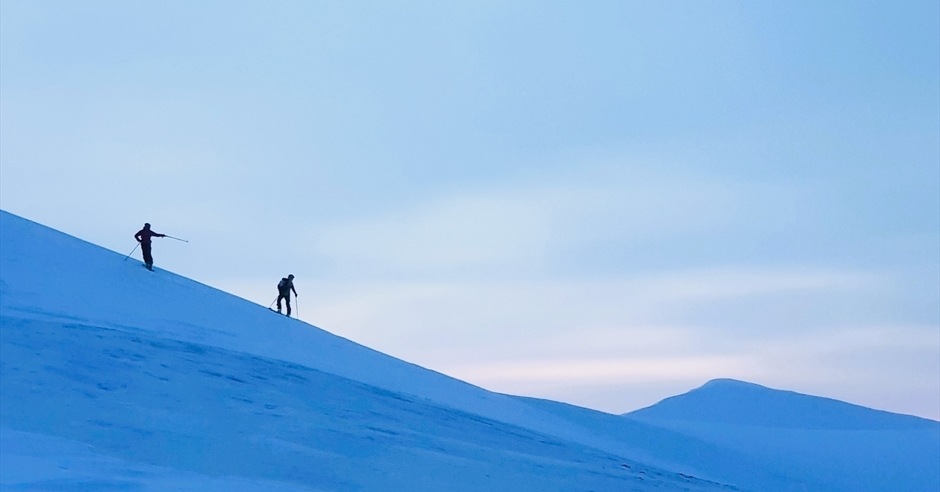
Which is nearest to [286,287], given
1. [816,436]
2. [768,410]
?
[816,436]

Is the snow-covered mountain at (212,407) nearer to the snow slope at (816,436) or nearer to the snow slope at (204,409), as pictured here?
the snow slope at (204,409)

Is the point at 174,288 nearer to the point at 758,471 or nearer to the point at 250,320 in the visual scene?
the point at 250,320

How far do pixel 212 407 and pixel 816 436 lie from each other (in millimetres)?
30199

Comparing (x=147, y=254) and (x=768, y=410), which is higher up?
(x=768, y=410)

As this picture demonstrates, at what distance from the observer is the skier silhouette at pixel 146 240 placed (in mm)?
18019

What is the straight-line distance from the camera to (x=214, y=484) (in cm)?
783

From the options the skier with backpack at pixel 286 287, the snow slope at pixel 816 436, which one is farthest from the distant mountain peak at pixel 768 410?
the skier with backpack at pixel 286 287

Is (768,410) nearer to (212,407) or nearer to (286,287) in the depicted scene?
(286,287)

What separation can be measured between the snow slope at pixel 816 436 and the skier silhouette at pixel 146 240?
592 inches

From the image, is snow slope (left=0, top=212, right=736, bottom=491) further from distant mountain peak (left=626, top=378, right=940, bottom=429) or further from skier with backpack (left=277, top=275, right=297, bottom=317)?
distant mountain peak (left=626, top=378, right=940, bottom=429)

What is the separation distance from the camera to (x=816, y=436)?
35875mm

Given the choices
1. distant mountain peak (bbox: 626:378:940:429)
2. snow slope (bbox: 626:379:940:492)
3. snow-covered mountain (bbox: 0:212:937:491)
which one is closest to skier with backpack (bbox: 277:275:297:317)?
snow-covered mountain (bbox: 0:212:937:491)

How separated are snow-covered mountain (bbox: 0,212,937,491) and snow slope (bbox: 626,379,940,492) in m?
11.7

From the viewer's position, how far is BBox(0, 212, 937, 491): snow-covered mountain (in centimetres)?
838
